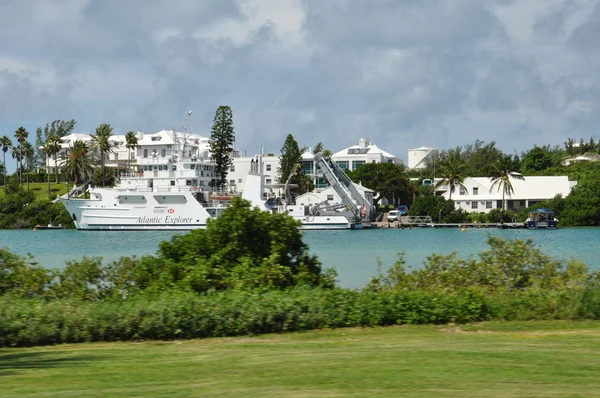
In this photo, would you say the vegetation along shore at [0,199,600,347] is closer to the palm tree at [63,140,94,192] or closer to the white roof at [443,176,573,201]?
the white roof at [443,176,573,201]

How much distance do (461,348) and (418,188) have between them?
91376 millimetres

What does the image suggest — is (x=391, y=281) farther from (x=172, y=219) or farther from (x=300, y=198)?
(x=300, y=198)

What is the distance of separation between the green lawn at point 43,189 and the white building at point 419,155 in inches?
2406

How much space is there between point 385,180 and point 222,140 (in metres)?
19.7

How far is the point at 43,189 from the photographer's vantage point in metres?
104

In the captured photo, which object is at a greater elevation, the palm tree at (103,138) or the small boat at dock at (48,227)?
the palm tree at (103,138)

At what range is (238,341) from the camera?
12.0 metres

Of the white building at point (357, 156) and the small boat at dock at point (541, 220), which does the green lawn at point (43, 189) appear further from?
the small boat at dock at point (541, 220)

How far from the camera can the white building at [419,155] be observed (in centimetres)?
13850

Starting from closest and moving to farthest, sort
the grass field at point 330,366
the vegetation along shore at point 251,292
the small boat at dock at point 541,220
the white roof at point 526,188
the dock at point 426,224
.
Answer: the grass field at point 330,366 < the vegetation along shore at point 251,292 < the small boat at dock at point 541,220 < the dock at point 426,224 < the white roof at point 526,188

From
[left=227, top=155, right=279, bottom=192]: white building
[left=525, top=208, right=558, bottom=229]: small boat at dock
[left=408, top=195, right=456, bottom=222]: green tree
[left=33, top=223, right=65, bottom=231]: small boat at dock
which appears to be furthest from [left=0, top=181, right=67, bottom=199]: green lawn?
[left=525, top=208, right=558, bottom=229]: small boat at dock

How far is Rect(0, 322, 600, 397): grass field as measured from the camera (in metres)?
8.23

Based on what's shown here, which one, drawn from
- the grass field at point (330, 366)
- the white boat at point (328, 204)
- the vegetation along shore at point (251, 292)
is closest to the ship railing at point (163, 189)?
the white boat at point (328, 204)

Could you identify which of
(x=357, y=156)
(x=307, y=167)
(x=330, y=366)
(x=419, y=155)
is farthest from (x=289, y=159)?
(x=330, y=366)
